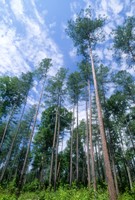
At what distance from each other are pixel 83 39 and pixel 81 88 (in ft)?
29.8

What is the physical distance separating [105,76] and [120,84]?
2.85 metres

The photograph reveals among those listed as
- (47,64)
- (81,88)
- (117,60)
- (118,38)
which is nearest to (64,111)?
(81,88)

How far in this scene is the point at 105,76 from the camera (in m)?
22.4

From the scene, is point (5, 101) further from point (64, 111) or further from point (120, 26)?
point (120, 26)

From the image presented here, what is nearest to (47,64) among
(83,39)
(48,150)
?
(83,39)

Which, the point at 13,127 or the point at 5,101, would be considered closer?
the point at 5,101

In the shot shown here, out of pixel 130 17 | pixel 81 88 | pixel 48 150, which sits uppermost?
pixel 130 17

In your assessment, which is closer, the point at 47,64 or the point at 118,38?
the point at 118,38

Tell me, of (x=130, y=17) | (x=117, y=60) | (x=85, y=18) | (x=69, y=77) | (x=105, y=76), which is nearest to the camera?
(x=85, y=18)

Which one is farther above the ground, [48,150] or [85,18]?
[85,18]

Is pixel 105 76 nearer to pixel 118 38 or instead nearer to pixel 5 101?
pixel 118 38

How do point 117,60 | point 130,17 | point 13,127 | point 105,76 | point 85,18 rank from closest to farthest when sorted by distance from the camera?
point 85,18 < point 130,17 < point 117,60 < point 105,76 < point 13,127

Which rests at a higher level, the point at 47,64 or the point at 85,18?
the point at 47,64

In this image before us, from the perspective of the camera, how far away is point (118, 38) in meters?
18.3
